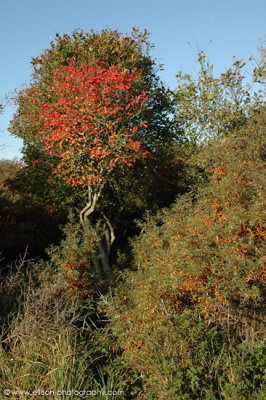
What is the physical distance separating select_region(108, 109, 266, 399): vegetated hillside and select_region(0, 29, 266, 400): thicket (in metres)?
0.03

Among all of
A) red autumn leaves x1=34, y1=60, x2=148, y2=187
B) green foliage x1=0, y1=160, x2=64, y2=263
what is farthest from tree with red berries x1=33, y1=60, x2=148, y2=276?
green foliage x1=0, y1=160, x2=64, y2=263

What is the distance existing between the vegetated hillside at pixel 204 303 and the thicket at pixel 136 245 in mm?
31

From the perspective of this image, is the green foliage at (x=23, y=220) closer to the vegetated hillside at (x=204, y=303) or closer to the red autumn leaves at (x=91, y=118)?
the red autumn leaves at (x=91, y=118)

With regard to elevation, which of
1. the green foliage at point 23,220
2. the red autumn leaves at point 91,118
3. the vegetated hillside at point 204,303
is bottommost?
the vegetated hillside at point 204,303

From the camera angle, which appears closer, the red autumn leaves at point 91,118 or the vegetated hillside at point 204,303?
the vegetated hillside at point 204,303

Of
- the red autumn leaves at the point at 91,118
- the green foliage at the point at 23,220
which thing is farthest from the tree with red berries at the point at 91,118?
the green foliage at the point at 23,220

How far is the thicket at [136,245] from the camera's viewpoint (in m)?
5.24

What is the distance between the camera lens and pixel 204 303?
20.6 feet

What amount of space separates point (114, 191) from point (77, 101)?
14.4ft

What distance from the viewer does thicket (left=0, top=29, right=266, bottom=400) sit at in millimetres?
5238

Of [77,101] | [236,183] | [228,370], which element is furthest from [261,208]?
[77,101]

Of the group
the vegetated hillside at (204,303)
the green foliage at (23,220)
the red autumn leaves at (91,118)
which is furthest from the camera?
the green foliage at (23,220)

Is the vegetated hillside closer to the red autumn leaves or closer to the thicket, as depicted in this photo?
the thicket

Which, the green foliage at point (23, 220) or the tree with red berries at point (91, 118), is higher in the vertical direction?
the tree with red berries at point (91, 118)
